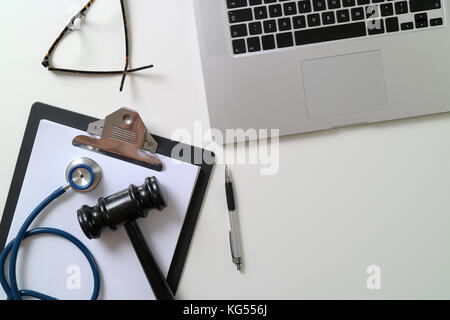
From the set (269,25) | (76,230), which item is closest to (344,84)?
(269,25)

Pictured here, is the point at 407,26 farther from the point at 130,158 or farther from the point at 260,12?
the point at 130,158

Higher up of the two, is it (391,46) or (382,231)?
(391,46)

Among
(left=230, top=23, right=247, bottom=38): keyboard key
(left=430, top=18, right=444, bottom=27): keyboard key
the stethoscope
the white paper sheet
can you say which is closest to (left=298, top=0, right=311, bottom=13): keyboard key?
(left=230, top=23, right=247, bottom=38): keyboard key

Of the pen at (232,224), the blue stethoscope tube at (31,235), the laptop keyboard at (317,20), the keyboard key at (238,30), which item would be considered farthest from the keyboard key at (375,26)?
the blue stethoscope tube at (31,235)

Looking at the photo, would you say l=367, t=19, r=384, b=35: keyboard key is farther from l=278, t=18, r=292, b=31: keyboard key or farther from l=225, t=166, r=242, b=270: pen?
l=225, t=166, r=242, b=270: pen

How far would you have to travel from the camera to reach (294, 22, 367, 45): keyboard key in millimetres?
612

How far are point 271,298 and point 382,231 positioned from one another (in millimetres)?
246

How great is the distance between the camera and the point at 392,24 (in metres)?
0.62

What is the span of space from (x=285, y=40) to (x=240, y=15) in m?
0.09

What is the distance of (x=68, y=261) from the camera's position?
640 millimetres

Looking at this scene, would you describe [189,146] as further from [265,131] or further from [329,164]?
[329,164]

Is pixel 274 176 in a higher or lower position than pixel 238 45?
lower
